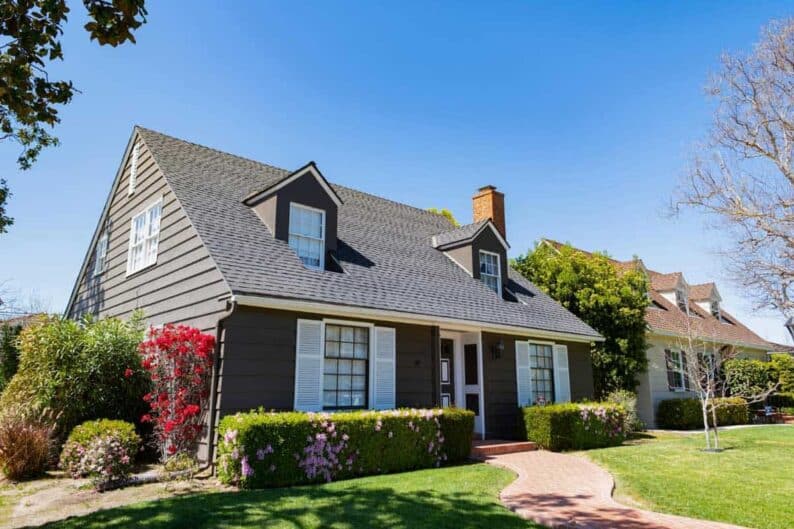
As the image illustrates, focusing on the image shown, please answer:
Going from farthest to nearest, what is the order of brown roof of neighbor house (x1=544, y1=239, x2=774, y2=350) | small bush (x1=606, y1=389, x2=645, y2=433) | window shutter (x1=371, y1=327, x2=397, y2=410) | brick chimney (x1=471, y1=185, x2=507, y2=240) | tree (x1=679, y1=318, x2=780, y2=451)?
brown roof of neighbor house (x1=544, y1=239, x2=774, y2=350)
brick chimney (x1=471, y1=185, x2=507, y2=240)
small bush (x1=606, y1=389, x2=645, y2=433)
tree (x1=679, y1=318, x2=780, y2=451)
window shutter (x1=371, y1=327, x2=397, y2=410)

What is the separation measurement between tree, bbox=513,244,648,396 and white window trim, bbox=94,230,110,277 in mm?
15262

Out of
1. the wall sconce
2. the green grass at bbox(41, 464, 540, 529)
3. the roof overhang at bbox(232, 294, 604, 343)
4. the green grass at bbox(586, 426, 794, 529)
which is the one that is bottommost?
the green grass at bbox(586, 426, 794, 529)

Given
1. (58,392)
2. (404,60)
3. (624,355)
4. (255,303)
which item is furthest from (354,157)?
(624,355)

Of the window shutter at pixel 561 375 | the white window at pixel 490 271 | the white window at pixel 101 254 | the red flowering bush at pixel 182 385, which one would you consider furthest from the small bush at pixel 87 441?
the window shutter at pixel 561 375

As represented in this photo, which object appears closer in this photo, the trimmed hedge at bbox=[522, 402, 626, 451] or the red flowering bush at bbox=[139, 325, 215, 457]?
the red flowering bush at bbox=[139, 325, 215, 457]

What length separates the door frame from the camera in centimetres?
1304

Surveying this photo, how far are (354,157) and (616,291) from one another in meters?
11.2

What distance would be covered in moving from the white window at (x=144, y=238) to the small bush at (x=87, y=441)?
4.38 metres

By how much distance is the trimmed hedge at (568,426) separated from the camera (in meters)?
12.4

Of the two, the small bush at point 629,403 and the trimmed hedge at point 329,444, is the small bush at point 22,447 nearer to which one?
the trimmed hedge at point 329,444

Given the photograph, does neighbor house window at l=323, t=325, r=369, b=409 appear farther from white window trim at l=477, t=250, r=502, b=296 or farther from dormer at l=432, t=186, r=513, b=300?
white window trim at l=477, t=250, r=502, b=296

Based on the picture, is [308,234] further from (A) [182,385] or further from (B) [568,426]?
(B) [568,426]

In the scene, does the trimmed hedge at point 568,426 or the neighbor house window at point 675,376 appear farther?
the neighbor house window at point 675,376

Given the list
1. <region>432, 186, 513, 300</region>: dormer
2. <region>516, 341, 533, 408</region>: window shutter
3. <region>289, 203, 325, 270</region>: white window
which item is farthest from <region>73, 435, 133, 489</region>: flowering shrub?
<region>432, 186, 513, 300</region>: dormer
